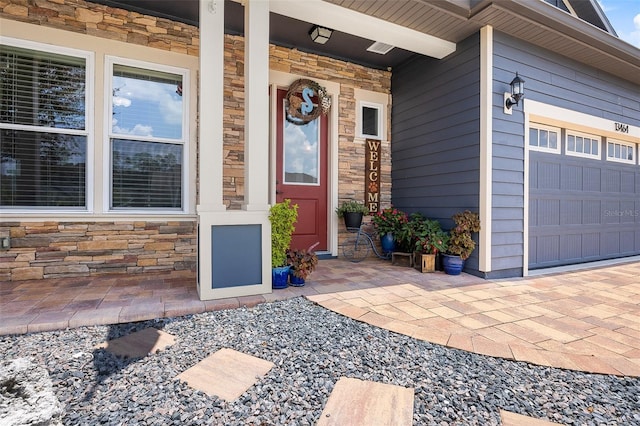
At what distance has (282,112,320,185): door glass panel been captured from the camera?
13.5ft

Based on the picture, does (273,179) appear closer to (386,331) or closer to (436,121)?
(436,121)

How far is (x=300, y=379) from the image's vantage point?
1.41 metres

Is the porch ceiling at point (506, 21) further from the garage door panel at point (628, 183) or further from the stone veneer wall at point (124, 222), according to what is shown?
the garage door panel at point (628, 183)

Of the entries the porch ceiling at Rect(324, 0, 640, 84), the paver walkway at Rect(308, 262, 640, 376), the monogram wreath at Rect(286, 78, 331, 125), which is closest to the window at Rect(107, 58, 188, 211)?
the monogram wreath at Rect(286, 78, 331, 125)

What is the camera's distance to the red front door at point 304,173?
4055 millimetres

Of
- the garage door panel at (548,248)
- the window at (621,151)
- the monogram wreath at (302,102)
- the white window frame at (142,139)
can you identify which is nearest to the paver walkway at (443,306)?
the garage door panel at (548,248)

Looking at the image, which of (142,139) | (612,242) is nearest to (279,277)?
(142,139)

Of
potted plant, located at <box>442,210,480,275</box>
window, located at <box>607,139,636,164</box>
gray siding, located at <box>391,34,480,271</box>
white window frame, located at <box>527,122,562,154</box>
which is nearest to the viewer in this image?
potted plant, located at <box>442,210,480,275</box>

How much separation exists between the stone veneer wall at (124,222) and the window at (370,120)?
2.22 ft

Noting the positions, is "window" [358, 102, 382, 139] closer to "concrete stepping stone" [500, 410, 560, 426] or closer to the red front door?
the red front door

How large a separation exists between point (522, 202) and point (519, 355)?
2451mm

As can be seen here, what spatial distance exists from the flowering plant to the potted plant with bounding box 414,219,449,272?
35 cm

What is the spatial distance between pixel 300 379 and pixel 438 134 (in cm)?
344

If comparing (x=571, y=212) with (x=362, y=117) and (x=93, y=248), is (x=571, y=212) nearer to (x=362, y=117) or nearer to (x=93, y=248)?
(x=362, y=117)
